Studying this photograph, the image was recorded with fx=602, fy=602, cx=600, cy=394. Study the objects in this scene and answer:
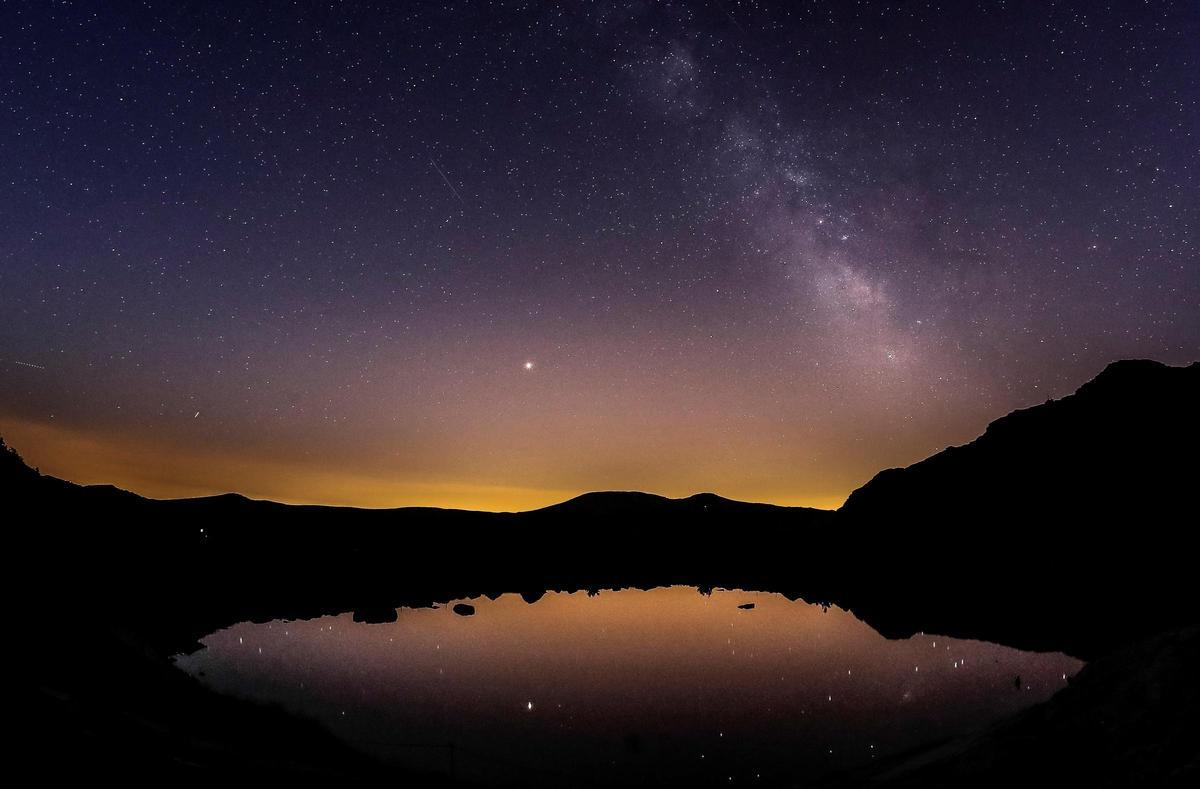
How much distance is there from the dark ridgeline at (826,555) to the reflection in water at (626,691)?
5026mm

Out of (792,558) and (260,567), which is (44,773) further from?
(792,558)

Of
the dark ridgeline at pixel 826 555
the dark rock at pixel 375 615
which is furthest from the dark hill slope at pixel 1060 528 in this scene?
the dark rock at pixel 375 615

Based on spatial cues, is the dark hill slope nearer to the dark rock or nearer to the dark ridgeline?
the dark ridgeline

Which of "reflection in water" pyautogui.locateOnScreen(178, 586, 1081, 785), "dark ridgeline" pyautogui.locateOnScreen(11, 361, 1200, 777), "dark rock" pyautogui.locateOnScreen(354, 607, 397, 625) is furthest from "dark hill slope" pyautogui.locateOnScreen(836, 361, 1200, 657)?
"dark rock" pyautogui.locateOnScreen(354, 607, 397, 625)

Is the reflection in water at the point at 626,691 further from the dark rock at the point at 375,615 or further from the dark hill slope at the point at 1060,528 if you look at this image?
the dark hill slope at the point at 1060,528

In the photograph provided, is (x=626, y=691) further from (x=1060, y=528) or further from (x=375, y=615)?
(x=1060, y=528)

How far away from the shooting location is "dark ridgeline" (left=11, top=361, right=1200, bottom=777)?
→ 2806cm

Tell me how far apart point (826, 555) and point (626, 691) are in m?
119

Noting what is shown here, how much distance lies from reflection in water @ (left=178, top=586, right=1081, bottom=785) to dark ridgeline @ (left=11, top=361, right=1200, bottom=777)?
16.5ft

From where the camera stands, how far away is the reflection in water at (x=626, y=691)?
64.2ft

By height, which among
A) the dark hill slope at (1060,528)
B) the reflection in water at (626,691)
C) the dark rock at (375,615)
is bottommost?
the dark rock at (375,615)

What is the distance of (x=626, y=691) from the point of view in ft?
95.6

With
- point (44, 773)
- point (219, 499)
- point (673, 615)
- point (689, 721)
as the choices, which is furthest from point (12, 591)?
point (219, 499)

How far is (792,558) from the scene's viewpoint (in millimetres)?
144500
